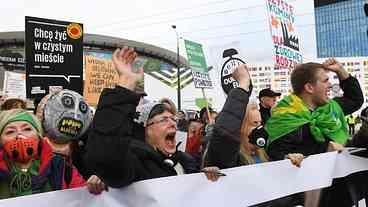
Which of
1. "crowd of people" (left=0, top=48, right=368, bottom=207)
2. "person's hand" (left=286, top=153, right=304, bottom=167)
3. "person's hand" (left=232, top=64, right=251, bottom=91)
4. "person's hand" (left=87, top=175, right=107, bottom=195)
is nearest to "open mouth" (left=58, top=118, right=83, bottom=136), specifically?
"crowd of people" (left=0, top=48, right=368, bottom=207)

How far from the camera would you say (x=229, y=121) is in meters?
2.19

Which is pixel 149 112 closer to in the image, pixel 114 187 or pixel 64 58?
pixel 114 187

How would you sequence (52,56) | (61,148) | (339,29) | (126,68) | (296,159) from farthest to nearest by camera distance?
1. (339,29)
2. (52,56)
3. (296,159)
4. (61,148)
5. (126,68)

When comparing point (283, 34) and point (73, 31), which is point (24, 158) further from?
point (283, 34)

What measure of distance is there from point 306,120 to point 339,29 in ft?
145

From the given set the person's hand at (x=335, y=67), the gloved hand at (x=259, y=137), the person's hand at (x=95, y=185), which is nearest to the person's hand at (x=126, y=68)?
the person's hand at (x=95, y=185)

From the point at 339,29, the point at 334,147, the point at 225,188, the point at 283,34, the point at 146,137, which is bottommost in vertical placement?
the point at 225,188

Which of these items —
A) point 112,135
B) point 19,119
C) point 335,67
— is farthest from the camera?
point 335,67

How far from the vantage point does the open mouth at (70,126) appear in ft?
6.71

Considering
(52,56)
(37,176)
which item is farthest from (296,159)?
(52,56)

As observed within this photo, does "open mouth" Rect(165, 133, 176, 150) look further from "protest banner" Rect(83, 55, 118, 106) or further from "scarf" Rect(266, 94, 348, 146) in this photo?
"protest banner" Rect(83, 55, 118, 106)

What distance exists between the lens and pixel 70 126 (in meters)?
2.06

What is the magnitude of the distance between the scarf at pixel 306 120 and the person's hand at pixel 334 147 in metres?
0.03

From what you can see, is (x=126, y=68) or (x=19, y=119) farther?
(x=19, y=119)
